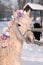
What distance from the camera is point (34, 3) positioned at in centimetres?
802

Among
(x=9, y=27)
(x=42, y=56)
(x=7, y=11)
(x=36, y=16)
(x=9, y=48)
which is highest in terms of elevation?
(x=9, y=27)

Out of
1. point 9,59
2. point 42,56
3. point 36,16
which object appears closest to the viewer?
point 9,59

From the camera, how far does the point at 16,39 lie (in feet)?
7.74

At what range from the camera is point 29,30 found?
2.41m

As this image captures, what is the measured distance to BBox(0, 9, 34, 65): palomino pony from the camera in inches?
91.1

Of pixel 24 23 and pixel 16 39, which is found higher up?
pixel 24 23

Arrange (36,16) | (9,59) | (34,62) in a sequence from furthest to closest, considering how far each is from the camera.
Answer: (36,16), (34,62), (9,59)

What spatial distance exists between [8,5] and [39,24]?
2341mm

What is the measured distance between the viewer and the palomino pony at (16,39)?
2.31 meters

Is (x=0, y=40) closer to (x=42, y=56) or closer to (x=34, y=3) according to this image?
(x=42, y=56)

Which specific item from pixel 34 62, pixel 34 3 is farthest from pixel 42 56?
pixel 34 3

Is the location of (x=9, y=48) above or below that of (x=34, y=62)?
above

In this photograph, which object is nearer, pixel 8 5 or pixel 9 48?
pixel 9 48

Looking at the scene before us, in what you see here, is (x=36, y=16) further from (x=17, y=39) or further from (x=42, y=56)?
(x=17, y=39)
